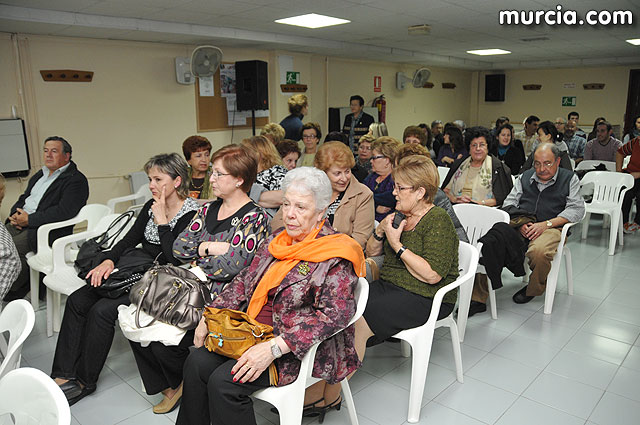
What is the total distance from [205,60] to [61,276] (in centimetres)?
376

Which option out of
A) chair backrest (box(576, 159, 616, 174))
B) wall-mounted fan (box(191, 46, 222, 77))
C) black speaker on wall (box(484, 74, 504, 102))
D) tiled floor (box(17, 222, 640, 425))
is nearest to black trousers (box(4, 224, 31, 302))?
tiled floor (box(17, 222, 640, 425))

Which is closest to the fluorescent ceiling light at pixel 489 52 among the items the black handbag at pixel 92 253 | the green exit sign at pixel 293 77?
the green exit sign at pixel 293 77

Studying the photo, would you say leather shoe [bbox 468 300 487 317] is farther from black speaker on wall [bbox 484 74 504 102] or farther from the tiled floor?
black speaker on wall [bbox 484 74 504 102]

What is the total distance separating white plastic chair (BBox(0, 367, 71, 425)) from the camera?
124cm

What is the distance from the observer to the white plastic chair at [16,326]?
159cm

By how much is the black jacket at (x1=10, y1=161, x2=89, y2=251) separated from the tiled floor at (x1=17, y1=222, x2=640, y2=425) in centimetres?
60

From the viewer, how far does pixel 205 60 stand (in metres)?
6.09

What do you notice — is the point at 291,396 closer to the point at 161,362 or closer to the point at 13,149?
the point at 161,362

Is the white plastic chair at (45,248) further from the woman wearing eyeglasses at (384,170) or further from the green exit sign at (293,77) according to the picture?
the green exit sign at (293,77)

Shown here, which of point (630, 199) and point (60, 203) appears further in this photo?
point (630, 199)

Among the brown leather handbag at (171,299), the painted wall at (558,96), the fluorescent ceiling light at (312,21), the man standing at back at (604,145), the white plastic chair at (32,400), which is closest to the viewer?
the white plastic chair at (32,400)

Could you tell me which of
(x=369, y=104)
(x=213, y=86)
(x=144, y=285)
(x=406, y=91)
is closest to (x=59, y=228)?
(x=144, y=285)

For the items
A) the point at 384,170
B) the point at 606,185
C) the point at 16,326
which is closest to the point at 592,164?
the point at 606,185

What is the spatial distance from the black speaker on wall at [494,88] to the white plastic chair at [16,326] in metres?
12.8
